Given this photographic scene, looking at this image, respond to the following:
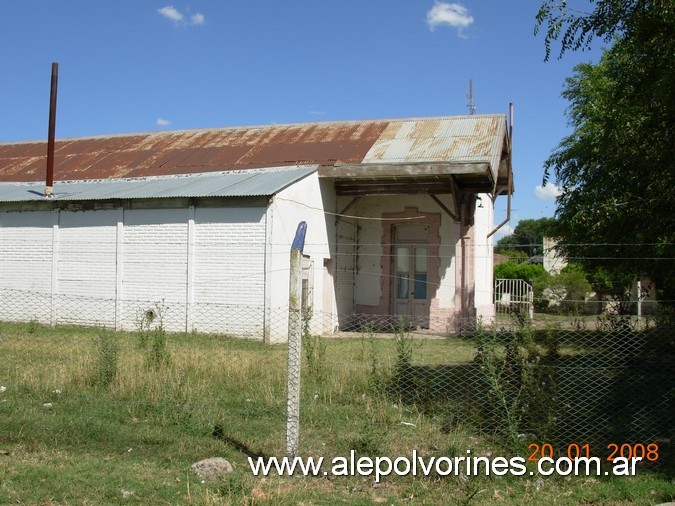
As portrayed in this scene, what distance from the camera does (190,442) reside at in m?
5.75

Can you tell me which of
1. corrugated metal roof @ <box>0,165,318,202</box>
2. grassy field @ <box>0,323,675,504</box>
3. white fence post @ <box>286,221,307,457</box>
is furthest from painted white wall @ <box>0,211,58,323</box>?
white fence post @ <box>286,221,307,457</box>

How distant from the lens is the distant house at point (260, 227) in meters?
14.7

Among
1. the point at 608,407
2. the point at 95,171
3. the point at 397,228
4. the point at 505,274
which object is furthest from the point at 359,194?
the point at 505,274

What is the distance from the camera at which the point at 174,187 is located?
16391mm

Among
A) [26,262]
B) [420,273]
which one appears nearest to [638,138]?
[420,273]

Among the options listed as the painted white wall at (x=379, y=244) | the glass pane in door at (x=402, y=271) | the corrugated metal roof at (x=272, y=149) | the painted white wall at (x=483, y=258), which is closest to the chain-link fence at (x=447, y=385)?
the painted white wall at (x=379, y=244)

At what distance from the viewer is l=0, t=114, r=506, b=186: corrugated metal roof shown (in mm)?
18203

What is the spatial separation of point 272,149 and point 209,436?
14.9 meters

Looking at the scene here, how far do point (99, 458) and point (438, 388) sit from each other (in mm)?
3860

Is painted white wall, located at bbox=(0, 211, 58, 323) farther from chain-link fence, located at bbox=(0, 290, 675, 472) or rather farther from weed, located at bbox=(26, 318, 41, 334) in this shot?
chain-link fence, located at bbox=(0, 290, 675, 472)

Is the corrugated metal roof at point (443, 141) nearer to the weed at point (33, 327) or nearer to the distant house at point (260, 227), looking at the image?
the distant house at point (260, 227)

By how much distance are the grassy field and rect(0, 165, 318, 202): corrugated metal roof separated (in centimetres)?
661

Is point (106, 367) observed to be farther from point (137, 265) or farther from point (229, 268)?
point (137, 265)

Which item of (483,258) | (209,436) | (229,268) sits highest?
(483,258)
